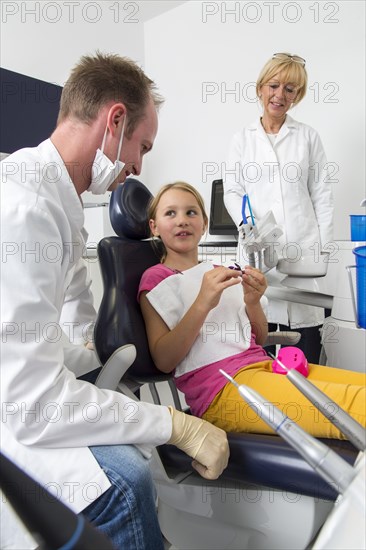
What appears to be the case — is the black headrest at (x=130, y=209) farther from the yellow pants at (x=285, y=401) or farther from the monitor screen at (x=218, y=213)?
the monitor screen at (x=218, y=213)

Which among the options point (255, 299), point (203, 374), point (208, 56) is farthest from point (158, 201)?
point (208, 56)

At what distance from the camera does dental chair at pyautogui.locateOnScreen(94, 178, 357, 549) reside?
2.88ft

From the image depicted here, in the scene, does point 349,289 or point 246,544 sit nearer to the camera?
point 246,544

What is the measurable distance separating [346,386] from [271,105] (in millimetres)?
1423

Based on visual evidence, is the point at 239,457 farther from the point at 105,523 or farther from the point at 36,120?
the point at 36,120

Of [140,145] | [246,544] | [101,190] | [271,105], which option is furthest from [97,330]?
[271,105]

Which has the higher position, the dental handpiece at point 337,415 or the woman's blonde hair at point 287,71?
the woman's blonde hair at point 287,71

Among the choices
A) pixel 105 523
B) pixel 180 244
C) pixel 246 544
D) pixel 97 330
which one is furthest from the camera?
pixel 180 244

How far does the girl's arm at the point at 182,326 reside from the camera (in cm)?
121

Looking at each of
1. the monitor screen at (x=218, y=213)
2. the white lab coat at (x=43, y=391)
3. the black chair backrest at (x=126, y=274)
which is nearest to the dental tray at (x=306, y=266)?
the black chair backrest at (x=126, y=274)

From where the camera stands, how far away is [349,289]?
124cm

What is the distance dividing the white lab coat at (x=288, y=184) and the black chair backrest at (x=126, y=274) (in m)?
0.80

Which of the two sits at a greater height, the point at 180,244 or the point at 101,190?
the point at 101,190

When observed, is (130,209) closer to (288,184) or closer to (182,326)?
(182,326)
